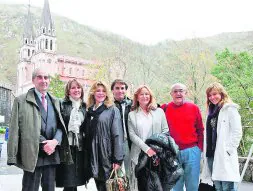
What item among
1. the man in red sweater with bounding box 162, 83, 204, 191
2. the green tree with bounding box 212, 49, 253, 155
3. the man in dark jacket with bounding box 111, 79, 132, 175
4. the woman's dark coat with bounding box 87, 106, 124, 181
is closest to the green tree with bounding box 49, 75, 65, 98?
the green tree with bounding box 212, 49, 253, 155

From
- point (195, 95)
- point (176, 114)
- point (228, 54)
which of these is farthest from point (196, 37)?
point (176, 114)

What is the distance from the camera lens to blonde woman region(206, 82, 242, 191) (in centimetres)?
356

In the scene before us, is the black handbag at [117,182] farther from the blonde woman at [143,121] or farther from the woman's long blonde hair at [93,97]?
the woman's long blonde hair at [93,97]

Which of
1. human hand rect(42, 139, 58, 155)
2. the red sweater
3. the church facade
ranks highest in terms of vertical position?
the church facade

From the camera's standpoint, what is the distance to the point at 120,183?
10.8 ft

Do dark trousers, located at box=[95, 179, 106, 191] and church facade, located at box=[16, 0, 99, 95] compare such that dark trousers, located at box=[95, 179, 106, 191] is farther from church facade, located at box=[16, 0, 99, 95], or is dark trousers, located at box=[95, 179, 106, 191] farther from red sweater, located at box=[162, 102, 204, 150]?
church facade, located at box=[16, 0, 99, 95]

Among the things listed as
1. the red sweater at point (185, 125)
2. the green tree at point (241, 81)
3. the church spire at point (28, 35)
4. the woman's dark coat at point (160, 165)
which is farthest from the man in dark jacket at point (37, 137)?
the church spire at point (28, 35)

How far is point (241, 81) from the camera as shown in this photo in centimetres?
980

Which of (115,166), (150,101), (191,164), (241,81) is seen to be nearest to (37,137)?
(115,166)

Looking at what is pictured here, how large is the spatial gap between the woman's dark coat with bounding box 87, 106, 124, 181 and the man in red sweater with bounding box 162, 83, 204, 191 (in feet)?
2.47

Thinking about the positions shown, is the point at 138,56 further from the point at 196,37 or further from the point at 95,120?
the point at 95,120

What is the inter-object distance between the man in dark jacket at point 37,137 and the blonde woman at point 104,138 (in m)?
0.28

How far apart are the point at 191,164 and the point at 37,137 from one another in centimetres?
176

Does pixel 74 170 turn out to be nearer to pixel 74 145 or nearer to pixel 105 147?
pixel 74 145
